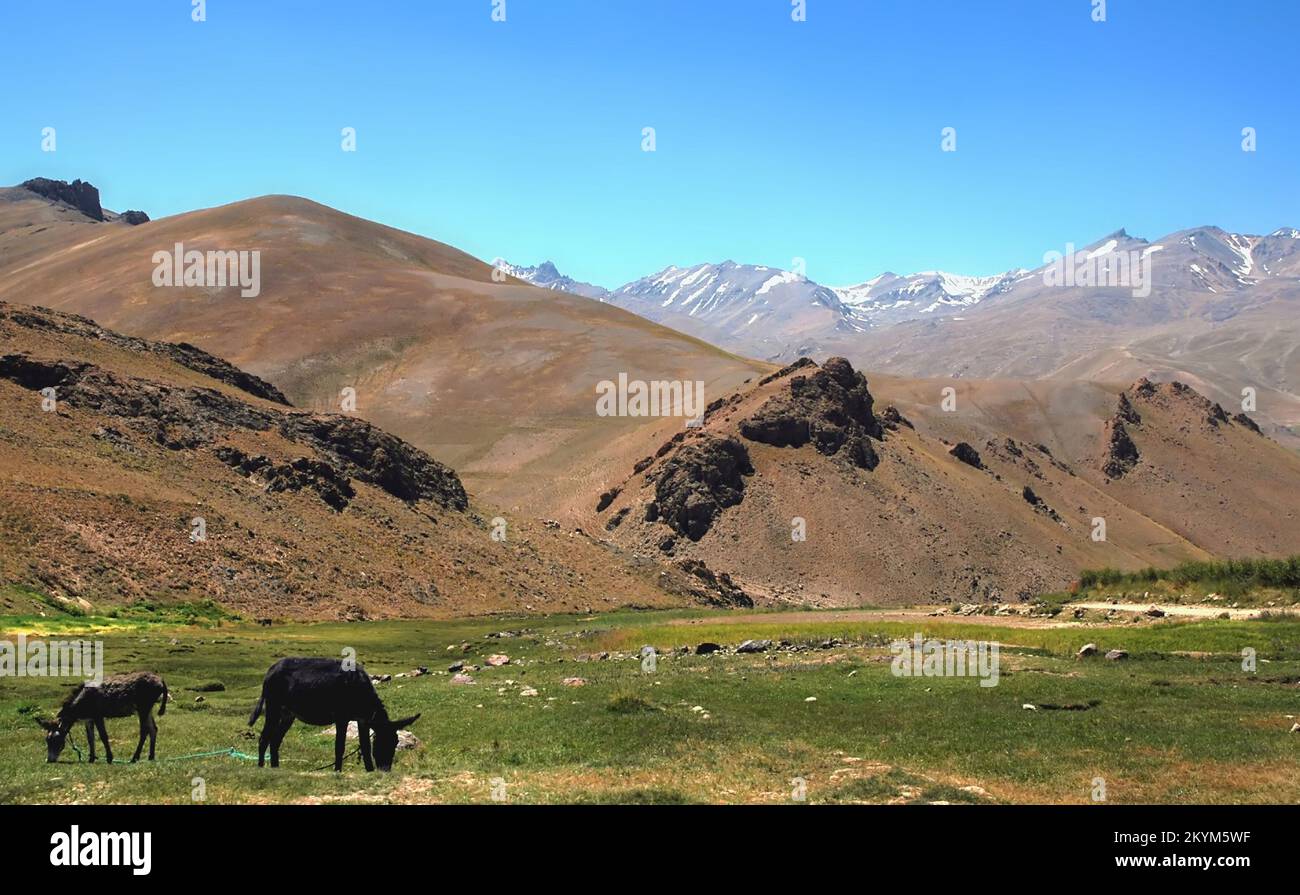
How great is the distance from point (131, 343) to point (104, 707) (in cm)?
8678

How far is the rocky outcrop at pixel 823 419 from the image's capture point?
12719 cm

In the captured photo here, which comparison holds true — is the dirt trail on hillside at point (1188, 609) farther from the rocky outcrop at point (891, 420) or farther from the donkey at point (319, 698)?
the rocky outcrop at point (891, 420)

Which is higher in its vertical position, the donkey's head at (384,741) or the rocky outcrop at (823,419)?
the rocky outcrop at (823,419)

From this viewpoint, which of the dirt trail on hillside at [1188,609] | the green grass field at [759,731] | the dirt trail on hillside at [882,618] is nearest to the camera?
the green grass field at [759,731]

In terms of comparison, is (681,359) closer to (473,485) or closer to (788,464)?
(473,485)

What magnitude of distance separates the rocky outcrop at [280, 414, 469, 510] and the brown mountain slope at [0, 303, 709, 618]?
0.61 ft

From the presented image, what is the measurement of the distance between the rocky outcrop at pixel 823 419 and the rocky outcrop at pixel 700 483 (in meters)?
6.55

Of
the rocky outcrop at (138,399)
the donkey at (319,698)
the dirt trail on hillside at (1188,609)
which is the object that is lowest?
the dirt trail on hillside at (1188,609)

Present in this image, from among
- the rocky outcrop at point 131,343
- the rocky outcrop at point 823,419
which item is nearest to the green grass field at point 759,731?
the rocky outcrop at point 131,343

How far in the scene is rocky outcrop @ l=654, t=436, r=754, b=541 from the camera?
116m

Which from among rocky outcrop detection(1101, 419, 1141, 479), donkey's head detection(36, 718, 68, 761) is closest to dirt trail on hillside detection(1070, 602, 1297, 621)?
donkey's head detection(36, 718, 68, 761)

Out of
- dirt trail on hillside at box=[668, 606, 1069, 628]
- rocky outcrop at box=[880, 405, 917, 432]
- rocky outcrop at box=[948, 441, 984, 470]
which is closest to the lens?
dirt trail on hillside at box=[668, 606, 1069, 628]

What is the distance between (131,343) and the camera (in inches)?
3878

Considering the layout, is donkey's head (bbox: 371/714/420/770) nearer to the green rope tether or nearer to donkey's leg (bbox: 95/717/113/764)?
the green rope tether
